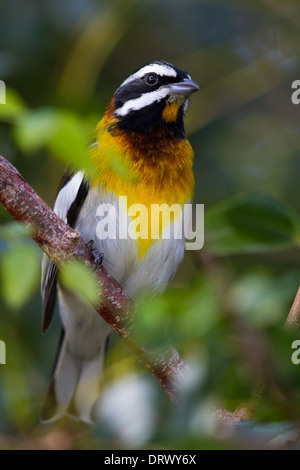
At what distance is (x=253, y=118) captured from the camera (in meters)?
4.84

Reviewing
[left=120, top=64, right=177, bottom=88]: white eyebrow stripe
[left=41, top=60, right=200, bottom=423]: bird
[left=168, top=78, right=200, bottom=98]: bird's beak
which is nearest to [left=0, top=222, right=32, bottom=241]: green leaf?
[left=41, top=60, right=200, bottom=423]: bird

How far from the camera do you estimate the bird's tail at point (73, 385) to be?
3918mm

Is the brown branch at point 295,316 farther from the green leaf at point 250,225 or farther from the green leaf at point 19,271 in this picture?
the green leaf at point 19,271

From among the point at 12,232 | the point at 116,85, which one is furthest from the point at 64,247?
the point at 116,85

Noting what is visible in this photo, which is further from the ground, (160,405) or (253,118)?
(253,118)

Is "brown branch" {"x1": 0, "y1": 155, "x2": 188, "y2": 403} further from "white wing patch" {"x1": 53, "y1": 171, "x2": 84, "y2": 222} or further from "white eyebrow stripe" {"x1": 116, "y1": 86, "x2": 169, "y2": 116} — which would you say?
"white eyebrow stripe" {"x1": 116, "y1": 86, "x2": 169, "y2": 116}

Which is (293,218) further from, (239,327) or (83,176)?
(83,176)

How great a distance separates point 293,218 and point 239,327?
43 cm

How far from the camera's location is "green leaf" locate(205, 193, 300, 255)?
1664 millimetres

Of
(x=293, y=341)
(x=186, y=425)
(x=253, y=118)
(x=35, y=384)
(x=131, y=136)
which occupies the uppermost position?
(x=253, y=118)

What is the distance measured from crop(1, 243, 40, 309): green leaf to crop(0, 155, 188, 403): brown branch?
62 cm

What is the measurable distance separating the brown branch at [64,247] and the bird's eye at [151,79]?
4.84ft

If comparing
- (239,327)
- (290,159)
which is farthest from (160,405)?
(290,159)

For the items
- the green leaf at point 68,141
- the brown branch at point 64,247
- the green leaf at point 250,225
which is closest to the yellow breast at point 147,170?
the brown branch at point 64,247
